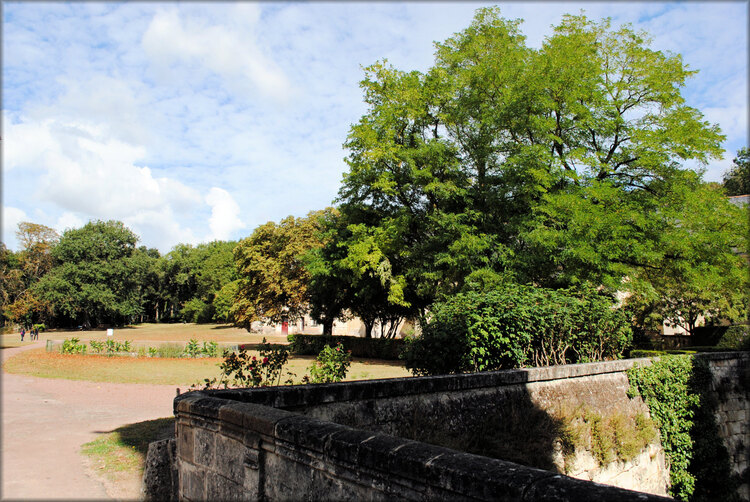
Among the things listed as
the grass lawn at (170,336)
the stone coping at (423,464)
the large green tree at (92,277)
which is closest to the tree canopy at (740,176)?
the grass lawn at (170,336)

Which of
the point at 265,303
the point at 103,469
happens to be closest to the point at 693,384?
the point at 103,469

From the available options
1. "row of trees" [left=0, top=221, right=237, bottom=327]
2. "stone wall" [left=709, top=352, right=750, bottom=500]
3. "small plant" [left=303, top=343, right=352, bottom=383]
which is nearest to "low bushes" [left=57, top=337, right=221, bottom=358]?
"row of trees" [left=0, top=221, right=237, bottom=327]

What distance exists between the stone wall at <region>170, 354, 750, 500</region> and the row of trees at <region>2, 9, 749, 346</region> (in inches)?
165

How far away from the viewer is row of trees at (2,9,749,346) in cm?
1536

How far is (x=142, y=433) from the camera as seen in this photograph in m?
8.35

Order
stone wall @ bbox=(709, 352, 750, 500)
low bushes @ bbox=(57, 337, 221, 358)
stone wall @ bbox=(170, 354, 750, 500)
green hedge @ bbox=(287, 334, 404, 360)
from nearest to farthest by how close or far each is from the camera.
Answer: stone wall @ bbox=(170, 354, 750, 500), stone wall @ bbox=(709, 352, 750, 500), low bushes @ bbox=(57, 337, 221, 358), green hedge @ bbox=(287, 334, 404, 360)

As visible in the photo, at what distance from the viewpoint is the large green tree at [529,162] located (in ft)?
51.0

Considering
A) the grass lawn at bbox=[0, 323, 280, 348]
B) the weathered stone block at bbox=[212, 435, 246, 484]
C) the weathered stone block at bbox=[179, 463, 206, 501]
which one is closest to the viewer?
the weathered stone block at bbox=[212, 435, 246, 484]

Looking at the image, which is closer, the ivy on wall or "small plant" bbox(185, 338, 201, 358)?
the ivy on wall

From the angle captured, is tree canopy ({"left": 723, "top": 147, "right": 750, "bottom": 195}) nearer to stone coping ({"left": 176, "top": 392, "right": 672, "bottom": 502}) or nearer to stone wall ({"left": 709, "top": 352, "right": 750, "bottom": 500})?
stone wall ({"left": 709, "top": 352, "right": 750, "bottom": 500})

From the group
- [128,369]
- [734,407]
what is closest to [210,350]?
[128,369]

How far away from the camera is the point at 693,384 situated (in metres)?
9.80

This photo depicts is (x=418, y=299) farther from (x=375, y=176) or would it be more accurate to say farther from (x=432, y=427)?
(x=432, y=427)

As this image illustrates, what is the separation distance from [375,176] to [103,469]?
18.6 m
